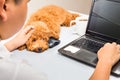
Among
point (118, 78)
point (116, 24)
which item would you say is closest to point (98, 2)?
point (116, 24)

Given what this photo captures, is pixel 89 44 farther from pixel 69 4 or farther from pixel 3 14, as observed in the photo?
pixel 69 4

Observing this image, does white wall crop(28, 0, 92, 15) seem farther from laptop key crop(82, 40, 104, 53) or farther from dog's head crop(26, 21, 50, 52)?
laptop key crop(82, 40, 104, 53)

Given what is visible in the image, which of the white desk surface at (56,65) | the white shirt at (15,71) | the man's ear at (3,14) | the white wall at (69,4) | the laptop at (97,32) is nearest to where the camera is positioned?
the man's ear at (3,14)

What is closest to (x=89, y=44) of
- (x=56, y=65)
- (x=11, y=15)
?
(x=56, y=65)

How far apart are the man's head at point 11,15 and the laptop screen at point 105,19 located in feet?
2.15

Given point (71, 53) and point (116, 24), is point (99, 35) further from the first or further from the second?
point (71, 53)

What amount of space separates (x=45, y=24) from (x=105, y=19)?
1.07ft

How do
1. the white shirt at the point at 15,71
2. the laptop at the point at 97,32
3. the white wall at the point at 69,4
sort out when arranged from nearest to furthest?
the white shirt at the point at 15,71
the laptop at the point at 97,32
the white wall at the point at 69,4

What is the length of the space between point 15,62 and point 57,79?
23cm

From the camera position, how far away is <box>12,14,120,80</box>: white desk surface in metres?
0.92

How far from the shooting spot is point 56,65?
1.00 metres

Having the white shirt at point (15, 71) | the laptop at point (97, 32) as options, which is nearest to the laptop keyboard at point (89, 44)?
the laptop at point (97, 32)

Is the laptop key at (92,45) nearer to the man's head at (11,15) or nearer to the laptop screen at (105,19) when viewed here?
the laptop screen at (105,19)

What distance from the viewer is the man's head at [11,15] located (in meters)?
0.54
